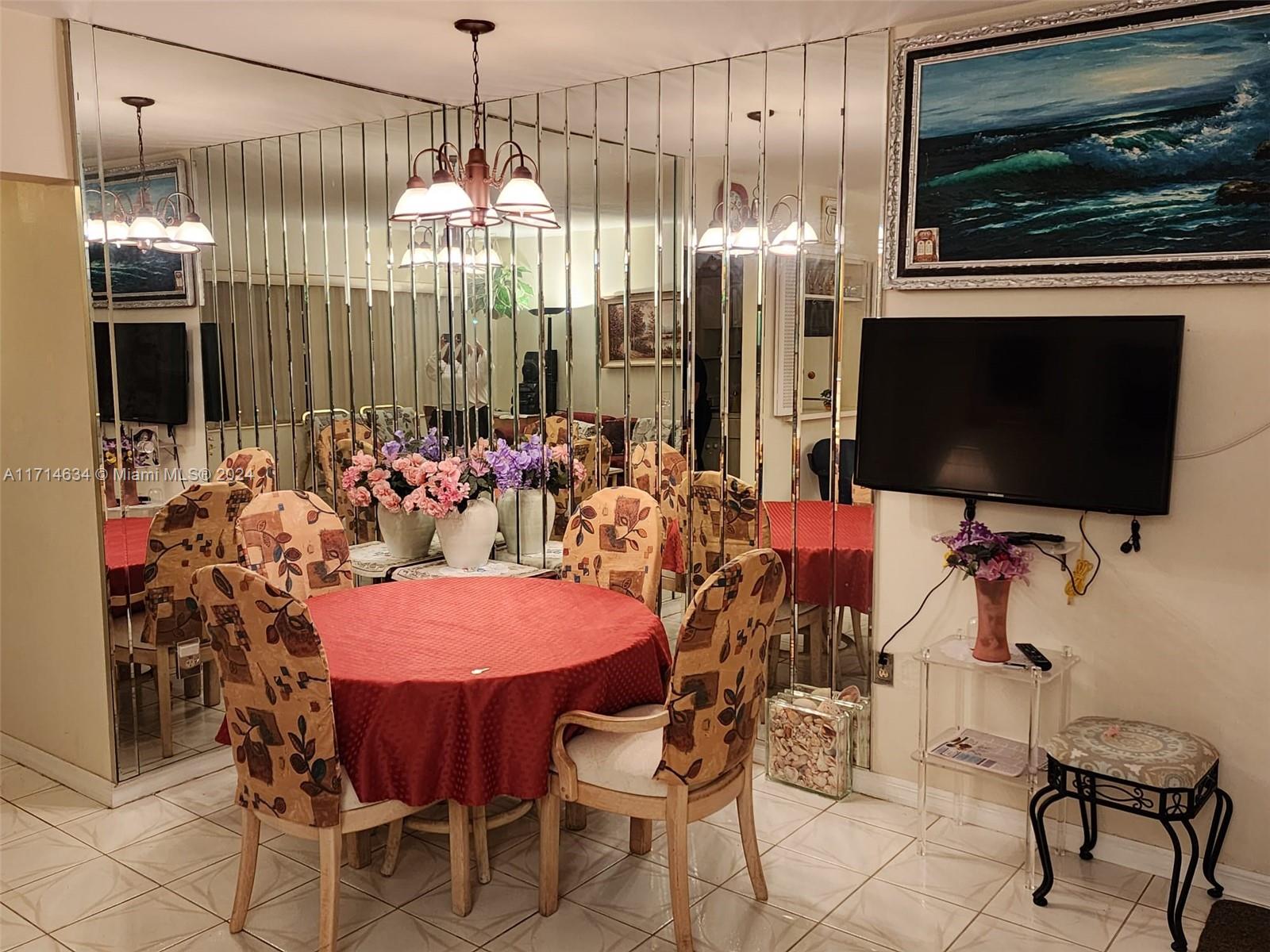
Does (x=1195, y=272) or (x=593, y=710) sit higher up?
(x=1195, y=272)

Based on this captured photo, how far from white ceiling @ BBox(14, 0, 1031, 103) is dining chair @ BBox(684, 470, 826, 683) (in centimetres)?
153

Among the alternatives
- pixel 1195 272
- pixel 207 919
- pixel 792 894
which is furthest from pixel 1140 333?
pixel 207 919

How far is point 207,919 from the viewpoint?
9.29 feet

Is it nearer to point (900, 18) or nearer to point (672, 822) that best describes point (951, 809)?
point (672, 822)

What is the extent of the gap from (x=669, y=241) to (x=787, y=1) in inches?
43.6

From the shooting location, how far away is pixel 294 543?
3678 mm

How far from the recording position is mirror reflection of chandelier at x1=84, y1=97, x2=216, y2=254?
341 cm

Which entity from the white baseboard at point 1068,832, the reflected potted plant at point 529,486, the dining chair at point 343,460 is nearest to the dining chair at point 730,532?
the white baseboard at point 1068,832

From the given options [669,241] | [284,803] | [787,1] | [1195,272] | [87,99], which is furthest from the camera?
[669,241]

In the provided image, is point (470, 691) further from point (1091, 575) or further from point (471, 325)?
point (471, 325)

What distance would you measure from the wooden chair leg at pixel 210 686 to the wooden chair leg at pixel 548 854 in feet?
5.67

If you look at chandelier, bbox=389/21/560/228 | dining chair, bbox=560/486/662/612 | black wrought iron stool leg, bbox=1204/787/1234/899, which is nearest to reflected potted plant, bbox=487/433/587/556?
dining chair, bbox=560/486/662/612

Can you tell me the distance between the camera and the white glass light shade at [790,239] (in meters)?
3.52

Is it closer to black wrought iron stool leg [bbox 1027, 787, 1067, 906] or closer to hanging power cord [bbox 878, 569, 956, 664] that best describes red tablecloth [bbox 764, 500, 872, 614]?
hanging power cord [bbox 878, 569, 956, 664]
